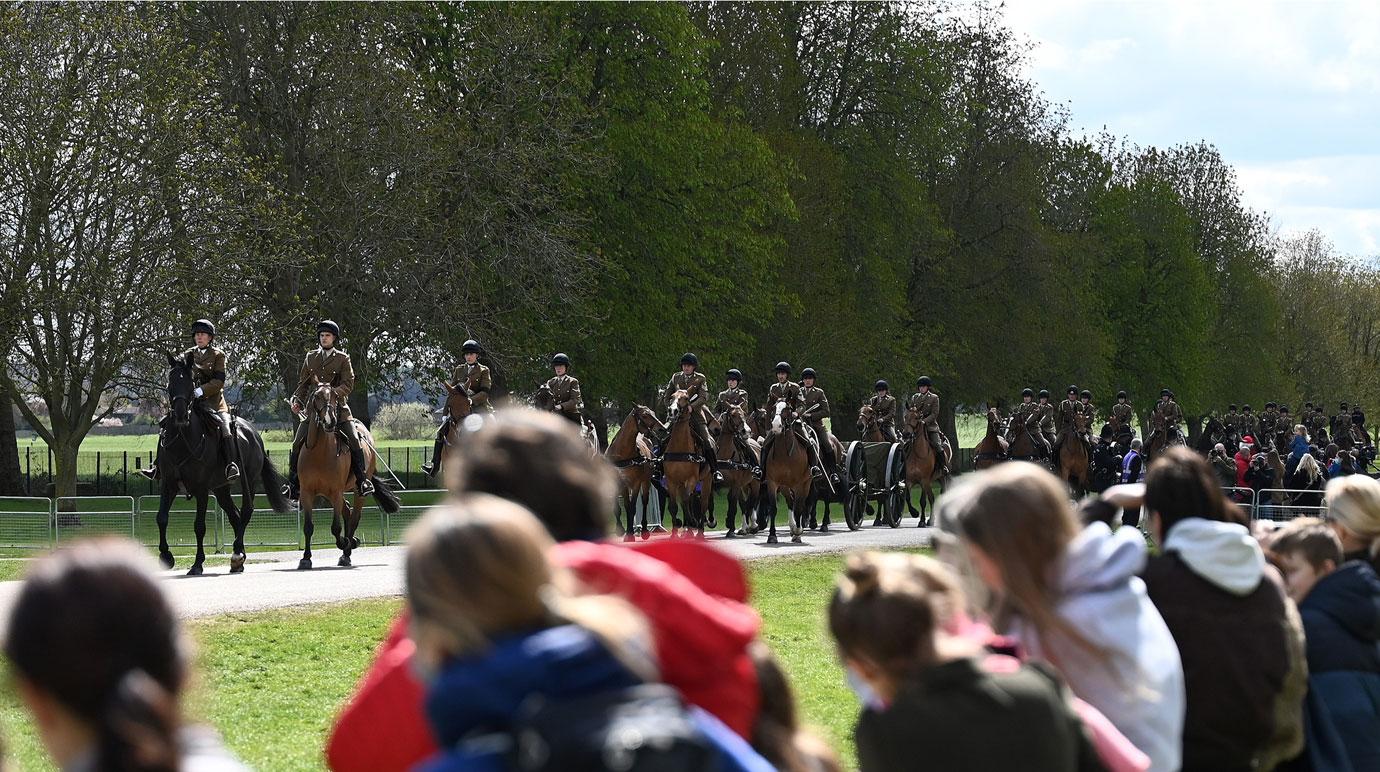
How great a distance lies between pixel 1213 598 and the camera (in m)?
4.91

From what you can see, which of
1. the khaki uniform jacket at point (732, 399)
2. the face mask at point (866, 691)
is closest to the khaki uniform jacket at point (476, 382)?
the khaki uniform jacket at point (732, 399)

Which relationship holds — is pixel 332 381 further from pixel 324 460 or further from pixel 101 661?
pixel 101 661

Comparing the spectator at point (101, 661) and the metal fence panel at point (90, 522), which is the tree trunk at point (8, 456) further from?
A: the spectator at point (101, 661)

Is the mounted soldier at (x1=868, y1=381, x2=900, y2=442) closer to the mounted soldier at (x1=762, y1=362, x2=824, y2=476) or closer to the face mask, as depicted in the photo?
the mounted soldier at (x1=762, y1=362, x2=824, y2=476)

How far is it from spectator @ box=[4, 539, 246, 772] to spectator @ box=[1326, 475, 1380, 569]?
15.8 feet

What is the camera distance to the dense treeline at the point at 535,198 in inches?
1128

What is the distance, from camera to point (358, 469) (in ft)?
65.4

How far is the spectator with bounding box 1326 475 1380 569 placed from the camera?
6.03 metres

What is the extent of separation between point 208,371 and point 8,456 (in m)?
19.7

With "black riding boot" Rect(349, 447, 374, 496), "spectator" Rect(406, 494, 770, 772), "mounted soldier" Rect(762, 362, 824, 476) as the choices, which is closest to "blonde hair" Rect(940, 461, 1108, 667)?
"spectator" Rect(406, 494, 770, 772)

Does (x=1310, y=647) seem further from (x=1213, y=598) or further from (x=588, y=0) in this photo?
(x=588, y=0)

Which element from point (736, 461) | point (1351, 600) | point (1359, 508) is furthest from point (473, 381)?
point (1351, 600)

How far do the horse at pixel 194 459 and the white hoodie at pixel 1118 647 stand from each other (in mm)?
14871

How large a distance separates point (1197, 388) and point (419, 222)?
127 feet
